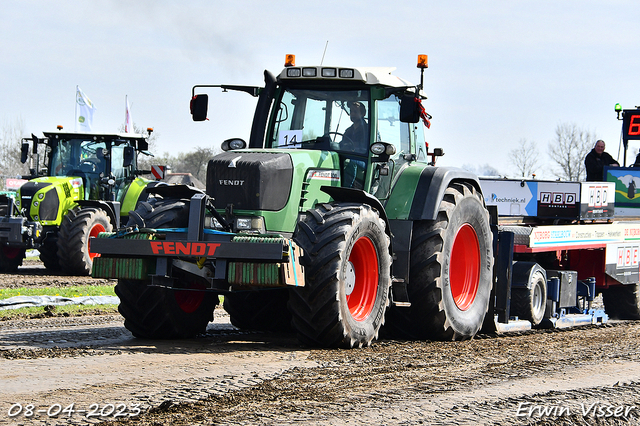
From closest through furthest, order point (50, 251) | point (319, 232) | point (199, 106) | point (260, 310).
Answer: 1. point (319, 232)
2. point (199, 106)
3. point (260, 310)
4. point (50, 251)

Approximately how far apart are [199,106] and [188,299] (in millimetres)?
2045

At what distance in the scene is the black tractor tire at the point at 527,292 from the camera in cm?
1042

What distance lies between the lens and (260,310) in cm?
945

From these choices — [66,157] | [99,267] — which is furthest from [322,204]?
[66,157]

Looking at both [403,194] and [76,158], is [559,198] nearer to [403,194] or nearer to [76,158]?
[403,194]

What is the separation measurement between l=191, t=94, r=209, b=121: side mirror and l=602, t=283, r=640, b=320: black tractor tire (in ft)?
24.4

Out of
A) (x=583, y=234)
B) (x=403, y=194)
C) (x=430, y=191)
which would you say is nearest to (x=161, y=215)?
(x=403, y=194)

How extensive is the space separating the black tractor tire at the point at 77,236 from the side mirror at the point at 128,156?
1.43 meters

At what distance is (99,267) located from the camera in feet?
25.3

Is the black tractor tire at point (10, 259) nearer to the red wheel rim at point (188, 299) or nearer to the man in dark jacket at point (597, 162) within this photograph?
the red wheel rim at point (188, 299)

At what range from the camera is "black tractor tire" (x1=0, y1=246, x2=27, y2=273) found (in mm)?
18031

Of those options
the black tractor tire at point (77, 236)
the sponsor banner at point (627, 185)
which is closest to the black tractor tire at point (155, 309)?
the black tractor tire at point (77, 236)

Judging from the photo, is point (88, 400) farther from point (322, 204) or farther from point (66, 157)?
point (66, 157)

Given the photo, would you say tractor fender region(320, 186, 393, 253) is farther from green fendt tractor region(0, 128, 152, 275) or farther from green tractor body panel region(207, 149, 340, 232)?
green fendt tractor region(0, 128, 152, 275)
